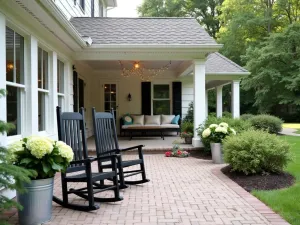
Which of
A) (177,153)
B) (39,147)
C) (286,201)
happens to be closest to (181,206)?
(286,201)

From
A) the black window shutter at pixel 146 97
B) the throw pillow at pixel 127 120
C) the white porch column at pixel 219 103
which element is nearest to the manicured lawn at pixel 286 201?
the throw pillow at pixel 127 120

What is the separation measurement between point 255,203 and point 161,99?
8999 millimetres

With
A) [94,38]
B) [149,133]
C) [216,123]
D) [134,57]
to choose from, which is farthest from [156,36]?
[149,133]

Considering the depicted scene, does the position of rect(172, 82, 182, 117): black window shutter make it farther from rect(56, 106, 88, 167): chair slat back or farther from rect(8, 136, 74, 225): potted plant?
rect(8, 136, 74, 225): potted plant

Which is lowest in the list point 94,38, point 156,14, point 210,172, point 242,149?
point 210,172

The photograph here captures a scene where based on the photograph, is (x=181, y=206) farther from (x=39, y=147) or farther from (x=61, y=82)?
(x=61, y=82)

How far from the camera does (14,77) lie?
4.83 metres

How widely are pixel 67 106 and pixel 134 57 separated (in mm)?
2083

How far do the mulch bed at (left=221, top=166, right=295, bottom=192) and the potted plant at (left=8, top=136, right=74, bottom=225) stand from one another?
2903 mm

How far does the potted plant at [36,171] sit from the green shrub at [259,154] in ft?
10.5

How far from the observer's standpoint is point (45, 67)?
6438 mm

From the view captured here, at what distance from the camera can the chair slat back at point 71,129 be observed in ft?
13.6

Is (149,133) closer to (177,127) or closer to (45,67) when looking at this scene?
(177,127)

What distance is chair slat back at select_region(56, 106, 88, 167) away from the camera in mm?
4160
